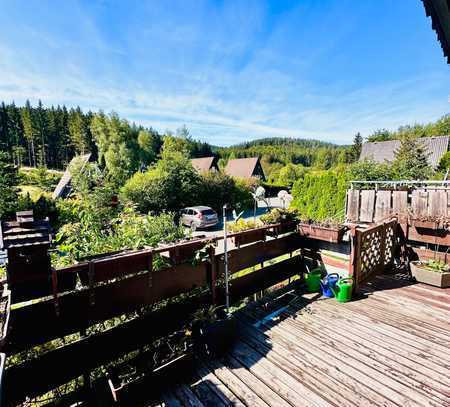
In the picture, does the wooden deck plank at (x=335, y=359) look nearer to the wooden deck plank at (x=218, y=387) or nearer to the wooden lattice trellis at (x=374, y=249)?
the wooden deck plank at (x=218, y=387)

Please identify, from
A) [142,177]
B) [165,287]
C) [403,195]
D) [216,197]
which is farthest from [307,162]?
[165,287]

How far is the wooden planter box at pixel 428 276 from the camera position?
3760 millimetres

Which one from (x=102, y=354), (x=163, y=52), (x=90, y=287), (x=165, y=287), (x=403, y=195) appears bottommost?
(x=102, y=354)

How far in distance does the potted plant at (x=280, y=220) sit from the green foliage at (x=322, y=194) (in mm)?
6560

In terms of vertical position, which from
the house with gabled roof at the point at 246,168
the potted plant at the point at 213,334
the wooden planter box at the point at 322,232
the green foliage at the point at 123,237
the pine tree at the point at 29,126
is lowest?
the potted plant at the point at 213,334

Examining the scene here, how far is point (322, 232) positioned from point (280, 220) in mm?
663

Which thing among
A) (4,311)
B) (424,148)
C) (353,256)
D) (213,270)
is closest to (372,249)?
(353,256)

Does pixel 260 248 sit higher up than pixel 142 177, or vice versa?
pixel 142 177

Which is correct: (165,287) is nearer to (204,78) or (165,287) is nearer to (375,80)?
(204,78)

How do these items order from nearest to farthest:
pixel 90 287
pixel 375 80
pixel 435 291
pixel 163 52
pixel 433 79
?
pixel 90 287, pixel 435 291, pixel 163 52, pixel 433 79, pixel 375 80

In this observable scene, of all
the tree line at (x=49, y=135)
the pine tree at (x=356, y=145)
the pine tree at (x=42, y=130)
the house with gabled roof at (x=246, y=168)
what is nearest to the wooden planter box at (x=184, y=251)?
the house with gabled roof at (x=246, y=168)

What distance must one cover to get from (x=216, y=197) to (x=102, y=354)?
15.3 metres

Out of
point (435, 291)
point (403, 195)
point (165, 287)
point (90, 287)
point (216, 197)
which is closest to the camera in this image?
point (90, 287)

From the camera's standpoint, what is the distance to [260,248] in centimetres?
337
